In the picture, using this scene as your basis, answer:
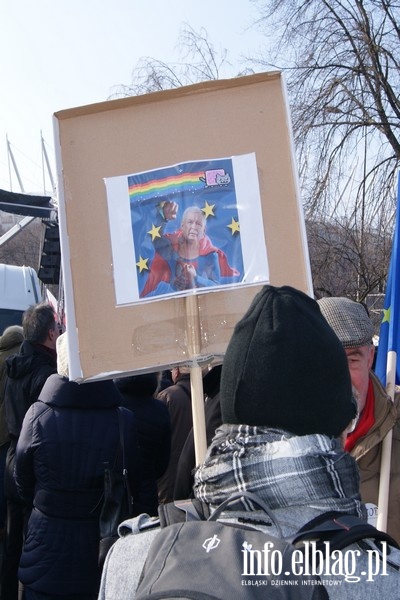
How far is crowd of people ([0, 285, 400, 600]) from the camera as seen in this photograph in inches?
54.3

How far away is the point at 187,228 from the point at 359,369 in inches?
34.8

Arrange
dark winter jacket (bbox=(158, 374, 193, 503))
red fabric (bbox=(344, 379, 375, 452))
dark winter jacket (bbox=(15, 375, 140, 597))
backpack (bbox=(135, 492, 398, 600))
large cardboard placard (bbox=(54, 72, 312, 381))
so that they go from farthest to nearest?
1. dark winter jacket (bbox=(158, 374, 193, 503))
2. dark winter jacket (bbox=(15, 375, 140, 597))
3. red fabric (bbox=(344, 379, 375, 452))
4. large cardboard placard (bbox=(54, 72, 312, 381))
5. backpack (bbox=(135, 492, 398, 600))

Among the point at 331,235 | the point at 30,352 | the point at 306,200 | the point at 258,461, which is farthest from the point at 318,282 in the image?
the point at 258,461

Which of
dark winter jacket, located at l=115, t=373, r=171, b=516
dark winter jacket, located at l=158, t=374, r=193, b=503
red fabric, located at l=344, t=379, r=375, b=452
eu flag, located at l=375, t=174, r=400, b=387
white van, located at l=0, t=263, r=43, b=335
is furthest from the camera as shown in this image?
white van, located at l=0, t=263, r=43, b=335

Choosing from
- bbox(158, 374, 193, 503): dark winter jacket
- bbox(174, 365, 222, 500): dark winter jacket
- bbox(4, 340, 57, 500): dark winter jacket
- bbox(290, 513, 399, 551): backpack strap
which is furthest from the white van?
bbox(290, 513, 399, 551): backpack strap

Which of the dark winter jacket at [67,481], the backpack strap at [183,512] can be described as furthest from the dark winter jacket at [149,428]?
the backpack strap at [183,512]

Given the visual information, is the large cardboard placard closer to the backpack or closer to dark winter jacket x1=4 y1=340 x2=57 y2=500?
the backpack

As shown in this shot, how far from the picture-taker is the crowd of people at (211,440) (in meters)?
1.38

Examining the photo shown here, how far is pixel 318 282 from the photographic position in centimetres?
981

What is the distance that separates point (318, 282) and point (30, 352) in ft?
19.4

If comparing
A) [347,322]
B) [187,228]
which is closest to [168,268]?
[187,228]

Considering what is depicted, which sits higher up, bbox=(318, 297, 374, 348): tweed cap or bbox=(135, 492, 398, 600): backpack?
bbox=(318, 297, 374, 348): tweed cap

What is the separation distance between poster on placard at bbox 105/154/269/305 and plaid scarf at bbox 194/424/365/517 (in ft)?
3.48

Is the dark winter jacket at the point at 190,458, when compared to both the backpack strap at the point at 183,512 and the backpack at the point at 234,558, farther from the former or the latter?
the backpack at the point at 234,558
